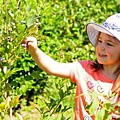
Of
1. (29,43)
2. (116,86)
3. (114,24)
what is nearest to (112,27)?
(114,24)

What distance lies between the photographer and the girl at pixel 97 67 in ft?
9.06

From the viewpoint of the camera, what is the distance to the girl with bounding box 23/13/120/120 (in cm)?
276

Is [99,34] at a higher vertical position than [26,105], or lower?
higher

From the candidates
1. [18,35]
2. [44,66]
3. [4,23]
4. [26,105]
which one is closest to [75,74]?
[44,66]

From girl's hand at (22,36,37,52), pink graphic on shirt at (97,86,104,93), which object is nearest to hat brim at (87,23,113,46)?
pink graphic on shirt at (97,86,104,93)

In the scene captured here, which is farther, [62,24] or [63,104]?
[62,24]

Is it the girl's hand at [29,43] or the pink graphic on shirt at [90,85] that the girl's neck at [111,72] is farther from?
the girl's hand at [29,43]

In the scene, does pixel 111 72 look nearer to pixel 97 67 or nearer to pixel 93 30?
pixel 97 67

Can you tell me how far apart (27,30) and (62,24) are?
4394 millimetres

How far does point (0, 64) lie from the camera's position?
2303 mm

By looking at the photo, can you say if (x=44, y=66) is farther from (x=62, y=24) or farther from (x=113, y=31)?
(x=62, y=24)

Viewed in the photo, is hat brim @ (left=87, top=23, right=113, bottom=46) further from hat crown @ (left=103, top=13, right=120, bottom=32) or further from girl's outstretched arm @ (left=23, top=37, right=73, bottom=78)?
girl's outstretched arm @ (left=23, top=37, right=73, bottom=78)

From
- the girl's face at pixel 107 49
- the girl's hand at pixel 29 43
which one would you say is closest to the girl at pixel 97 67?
the girl's face at pixel 107 49

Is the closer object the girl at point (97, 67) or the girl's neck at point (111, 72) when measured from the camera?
the girl at point (97, 67)
